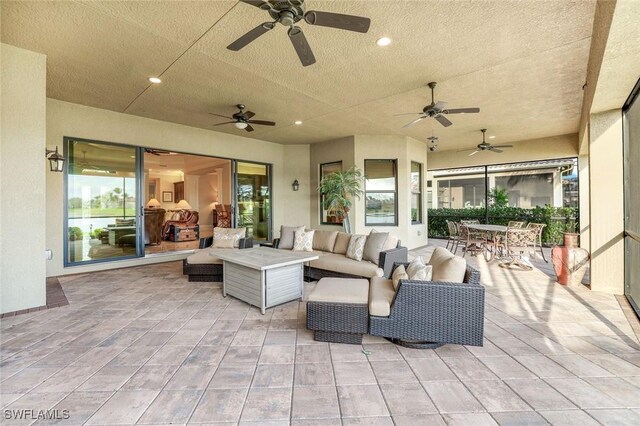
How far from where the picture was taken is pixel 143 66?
12.1ft

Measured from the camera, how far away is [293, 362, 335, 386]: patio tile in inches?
81.2

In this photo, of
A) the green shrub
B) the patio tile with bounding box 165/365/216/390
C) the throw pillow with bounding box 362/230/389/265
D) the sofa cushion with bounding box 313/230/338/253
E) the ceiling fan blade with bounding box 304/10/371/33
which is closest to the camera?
the patio tile with bounding box 165/365/216/390

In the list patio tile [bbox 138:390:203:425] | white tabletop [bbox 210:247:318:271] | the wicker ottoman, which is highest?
white tabletop [bbox 210:247:318:271]

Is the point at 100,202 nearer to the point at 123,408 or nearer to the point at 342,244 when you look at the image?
the point at 342,244

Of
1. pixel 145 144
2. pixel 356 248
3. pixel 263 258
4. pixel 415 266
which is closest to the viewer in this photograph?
pixel 415 266

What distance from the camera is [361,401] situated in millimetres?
1854

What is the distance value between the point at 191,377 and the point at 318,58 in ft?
12.1

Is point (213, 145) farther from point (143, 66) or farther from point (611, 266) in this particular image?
point (611, 266)

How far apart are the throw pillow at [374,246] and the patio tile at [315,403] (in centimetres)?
241

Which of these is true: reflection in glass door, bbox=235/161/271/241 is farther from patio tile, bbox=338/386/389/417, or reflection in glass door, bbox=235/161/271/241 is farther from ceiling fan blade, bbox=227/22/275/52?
patio tile, bbox=338/386/389/417

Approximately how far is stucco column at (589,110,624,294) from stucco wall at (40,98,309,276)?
249 inches

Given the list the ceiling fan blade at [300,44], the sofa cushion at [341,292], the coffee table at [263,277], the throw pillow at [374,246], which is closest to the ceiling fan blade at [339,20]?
the ceiling fan blade at [300,44]

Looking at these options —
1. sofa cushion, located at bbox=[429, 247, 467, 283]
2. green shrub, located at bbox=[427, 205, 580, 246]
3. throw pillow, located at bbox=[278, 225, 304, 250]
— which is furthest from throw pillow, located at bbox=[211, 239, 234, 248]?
green shrub, located at bbox=[427, 205, 580, 246]

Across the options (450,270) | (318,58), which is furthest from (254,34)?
(450,270)
